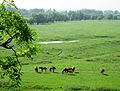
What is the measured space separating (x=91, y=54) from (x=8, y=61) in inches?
2053

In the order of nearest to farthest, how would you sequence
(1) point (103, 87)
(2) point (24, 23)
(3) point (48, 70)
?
1. (2) point (24, 23)
2. (1) point (103, 87)
3. (3) point (48, 70)

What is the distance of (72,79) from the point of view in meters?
41.1

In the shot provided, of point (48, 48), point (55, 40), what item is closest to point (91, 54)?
point (48, 48)

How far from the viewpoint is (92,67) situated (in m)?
50.1

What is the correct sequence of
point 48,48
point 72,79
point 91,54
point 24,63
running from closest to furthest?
point 72,79 → point 24,63 → point 91,54 → point 48,48

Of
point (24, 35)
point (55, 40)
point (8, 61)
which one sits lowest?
point (55, 40)

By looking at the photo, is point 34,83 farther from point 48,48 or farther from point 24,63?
point 48,48

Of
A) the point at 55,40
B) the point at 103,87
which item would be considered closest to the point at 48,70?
the point at 103,87

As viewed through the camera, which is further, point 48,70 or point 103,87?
point 48,70

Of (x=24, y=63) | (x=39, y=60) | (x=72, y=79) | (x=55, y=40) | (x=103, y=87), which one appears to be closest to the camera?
(x=103, y=87)

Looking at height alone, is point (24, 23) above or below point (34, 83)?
above

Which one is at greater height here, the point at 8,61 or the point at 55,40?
the point at 8,61

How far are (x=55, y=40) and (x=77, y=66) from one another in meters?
55.4

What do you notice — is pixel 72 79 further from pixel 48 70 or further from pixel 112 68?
pixel 112 68
